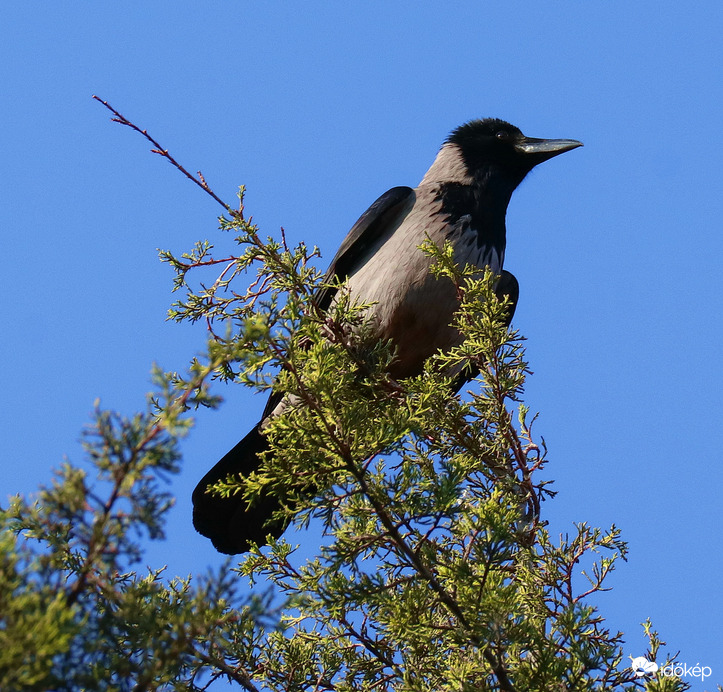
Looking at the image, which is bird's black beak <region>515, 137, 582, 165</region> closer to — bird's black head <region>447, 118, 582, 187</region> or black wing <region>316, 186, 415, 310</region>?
bird's black head <region>447, 118, 582, 187</region>

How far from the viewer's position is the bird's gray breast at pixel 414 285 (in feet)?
15.5

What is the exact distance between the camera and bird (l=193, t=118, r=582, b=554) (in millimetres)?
4594

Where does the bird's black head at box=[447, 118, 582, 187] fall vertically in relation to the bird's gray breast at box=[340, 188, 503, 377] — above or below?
above

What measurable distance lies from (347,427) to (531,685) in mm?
860

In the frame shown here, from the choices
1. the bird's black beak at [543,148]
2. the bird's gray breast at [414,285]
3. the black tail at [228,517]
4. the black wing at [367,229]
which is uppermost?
the bird's black beak at [543,148]

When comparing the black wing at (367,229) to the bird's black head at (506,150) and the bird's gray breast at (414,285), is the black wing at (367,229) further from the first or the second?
the bird's black head at (506,150)

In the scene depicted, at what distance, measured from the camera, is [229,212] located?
327cm

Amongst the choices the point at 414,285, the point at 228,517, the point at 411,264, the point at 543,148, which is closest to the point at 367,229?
the point at 411,264

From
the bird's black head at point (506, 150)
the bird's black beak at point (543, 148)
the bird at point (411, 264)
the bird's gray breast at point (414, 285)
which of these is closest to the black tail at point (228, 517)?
the bird at point (411, 264)

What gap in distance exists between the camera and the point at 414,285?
186 inches

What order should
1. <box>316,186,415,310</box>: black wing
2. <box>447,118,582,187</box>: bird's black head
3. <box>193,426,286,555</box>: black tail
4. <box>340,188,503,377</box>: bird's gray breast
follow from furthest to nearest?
<box>447,118,582,187</box>: bird's black head, <box>316,186,415,310</box>: black wing, <box>340,188,503,377</box>: bird's gray breast, <box>193,426,286,555</box>: black tail

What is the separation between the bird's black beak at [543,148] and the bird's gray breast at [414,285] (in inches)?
47.1

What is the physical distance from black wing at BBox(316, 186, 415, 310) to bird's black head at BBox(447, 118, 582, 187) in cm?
82

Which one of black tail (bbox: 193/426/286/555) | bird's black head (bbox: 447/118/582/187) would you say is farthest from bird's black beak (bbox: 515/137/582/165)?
black tail (bbox: 193/426/286/555)
